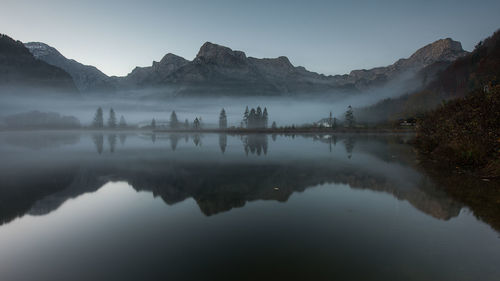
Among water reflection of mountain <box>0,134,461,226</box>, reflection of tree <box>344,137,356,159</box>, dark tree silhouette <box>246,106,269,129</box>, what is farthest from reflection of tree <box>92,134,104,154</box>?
dark tree silhouette <box>246,106,269,129</box>

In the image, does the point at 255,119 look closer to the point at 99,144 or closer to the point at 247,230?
the point at 99,144

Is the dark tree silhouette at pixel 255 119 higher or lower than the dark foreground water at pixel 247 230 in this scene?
higher

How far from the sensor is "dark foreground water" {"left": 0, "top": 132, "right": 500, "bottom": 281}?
6.68m

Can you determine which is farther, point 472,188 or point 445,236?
point 472,188

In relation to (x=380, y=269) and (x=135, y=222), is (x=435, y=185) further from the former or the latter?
(x=135, y=222)

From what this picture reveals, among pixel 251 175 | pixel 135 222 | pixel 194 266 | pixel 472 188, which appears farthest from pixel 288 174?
pixel 194 266

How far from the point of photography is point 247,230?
9.35 meters

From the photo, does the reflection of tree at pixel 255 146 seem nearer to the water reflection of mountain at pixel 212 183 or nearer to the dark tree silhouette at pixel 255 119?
the water reflection of mountain at pixel 212 183

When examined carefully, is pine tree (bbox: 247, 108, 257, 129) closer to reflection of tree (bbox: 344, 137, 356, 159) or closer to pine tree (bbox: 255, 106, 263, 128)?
pine tree (bbox: 255, 106, 263, 128)

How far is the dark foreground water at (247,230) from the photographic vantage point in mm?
6676

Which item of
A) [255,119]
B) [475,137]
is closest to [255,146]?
[475,137]

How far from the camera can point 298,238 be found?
8648 mm

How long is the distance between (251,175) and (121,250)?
12860 mm

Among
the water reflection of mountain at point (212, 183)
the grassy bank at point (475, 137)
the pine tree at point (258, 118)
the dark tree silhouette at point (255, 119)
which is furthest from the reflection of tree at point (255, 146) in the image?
the pine tree at point (258, 118)
